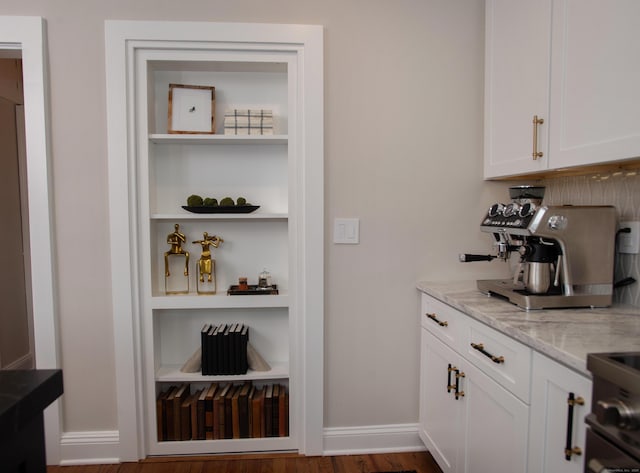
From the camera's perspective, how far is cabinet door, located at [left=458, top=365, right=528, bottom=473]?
1.22 metres

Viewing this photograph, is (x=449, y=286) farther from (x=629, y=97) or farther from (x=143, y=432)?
(x=143, y=432)

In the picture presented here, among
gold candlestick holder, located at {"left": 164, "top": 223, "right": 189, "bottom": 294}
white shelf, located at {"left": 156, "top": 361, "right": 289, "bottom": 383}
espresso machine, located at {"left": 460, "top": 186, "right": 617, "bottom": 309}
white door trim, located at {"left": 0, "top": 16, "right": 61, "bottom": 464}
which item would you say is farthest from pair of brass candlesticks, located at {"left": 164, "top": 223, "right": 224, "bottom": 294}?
espresso machine, located at {"left": 460, "top": 186, "right": 617, "bottom": 309}

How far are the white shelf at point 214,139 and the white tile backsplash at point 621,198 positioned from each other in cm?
138

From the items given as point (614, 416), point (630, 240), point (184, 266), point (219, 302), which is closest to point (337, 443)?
point (219, 302)

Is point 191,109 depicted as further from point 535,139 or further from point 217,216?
point 535,139

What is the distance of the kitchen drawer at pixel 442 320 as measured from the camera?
1.64m

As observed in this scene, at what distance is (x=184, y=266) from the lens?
2199 millimetres

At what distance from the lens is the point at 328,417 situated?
2096 mm

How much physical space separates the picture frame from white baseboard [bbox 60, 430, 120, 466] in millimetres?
1589

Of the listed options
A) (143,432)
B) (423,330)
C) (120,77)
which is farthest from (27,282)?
(423,330)

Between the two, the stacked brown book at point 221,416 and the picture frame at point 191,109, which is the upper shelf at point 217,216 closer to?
the picture frame at point 191,109

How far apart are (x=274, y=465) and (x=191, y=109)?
1847 mm

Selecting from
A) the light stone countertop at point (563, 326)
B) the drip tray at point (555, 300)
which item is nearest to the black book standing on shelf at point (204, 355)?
the light stone countertop at point (563, 326)

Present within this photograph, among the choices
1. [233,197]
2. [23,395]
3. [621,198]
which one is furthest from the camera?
[233,197]
